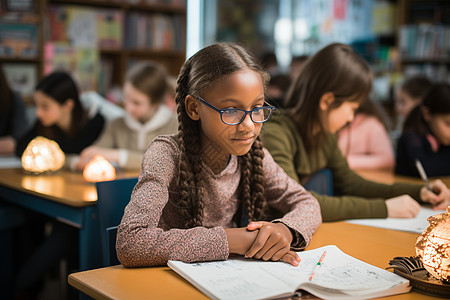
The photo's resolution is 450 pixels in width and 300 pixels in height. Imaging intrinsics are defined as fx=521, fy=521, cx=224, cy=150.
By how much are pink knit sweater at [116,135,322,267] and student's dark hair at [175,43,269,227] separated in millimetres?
31

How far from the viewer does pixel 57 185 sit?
7.10ft

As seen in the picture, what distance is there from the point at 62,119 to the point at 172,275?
2.22 metres

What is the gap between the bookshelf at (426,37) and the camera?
16.8ft

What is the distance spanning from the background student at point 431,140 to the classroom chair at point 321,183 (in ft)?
2.35

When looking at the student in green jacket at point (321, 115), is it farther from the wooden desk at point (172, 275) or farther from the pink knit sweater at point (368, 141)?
the pink knit sweater at point (368, 141)

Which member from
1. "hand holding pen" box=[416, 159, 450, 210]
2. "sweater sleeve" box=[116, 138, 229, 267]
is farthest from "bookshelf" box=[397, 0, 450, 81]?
"sweater sleeve" box=[116, 138, 229, 267]

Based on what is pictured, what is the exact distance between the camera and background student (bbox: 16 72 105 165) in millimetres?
2977

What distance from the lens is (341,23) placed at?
6.14m

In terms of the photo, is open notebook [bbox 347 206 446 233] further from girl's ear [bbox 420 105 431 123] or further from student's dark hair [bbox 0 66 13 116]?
student's dark hair [bbox 0 66 13 116]

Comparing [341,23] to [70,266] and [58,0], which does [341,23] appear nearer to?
[58,0]

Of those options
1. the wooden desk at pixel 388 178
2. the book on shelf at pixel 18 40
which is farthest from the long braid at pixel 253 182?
the book on shelf at pixel 18 40

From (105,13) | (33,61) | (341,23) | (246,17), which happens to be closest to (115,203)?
(33,61)

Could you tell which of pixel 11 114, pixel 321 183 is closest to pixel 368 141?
pixel 321 183

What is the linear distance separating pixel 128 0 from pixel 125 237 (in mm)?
4092
